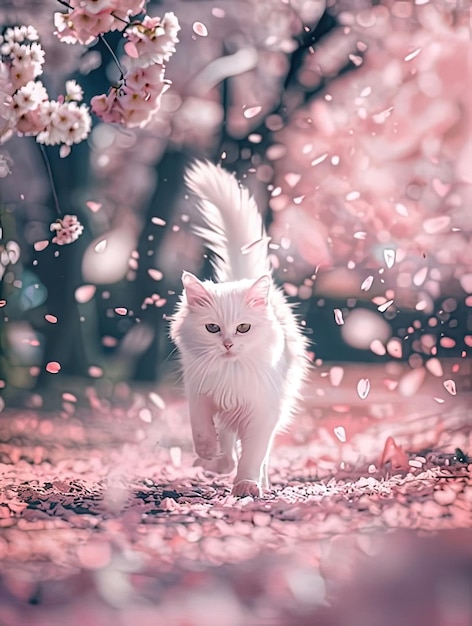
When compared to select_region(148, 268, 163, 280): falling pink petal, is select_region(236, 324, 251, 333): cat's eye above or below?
below

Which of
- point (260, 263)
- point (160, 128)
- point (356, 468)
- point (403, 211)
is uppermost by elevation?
point (160, 128)

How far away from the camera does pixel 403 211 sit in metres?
1.57

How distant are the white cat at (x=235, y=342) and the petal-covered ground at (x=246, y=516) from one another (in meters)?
0.06

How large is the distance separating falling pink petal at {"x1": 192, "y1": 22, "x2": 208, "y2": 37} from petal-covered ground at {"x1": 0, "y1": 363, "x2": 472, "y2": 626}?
85 cm

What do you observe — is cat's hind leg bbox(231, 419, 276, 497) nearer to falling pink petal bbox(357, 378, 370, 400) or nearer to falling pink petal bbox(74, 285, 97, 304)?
falling pink petal bbox(357, 378, 370, 400)

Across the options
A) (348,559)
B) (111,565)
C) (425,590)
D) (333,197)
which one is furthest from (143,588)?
(333,197)

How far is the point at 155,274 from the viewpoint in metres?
1.53

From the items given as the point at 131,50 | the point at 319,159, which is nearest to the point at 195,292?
the point at 319,159

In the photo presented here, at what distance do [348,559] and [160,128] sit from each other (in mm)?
1052

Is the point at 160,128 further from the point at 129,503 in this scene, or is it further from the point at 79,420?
the point at 129,503

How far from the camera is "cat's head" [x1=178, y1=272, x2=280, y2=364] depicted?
142 cm

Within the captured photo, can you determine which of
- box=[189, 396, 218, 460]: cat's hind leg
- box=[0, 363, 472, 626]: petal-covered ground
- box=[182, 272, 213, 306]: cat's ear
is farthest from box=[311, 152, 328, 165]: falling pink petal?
box=[189, 396, 218, 460]: cat's hind leg

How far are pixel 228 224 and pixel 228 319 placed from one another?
247mm

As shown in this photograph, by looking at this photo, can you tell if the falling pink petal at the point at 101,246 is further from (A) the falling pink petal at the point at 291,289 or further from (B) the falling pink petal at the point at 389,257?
(B) the falling pink petal at the point at 389,257
